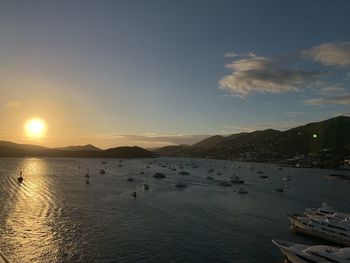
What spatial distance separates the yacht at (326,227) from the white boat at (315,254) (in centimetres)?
1429

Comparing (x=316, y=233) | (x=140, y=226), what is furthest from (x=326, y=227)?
(x=140, y=226)

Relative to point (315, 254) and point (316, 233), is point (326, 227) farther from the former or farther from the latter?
point (315, 254)

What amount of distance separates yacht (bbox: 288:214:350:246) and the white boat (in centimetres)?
1429

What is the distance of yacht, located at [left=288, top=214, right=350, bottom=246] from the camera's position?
52.2 meters

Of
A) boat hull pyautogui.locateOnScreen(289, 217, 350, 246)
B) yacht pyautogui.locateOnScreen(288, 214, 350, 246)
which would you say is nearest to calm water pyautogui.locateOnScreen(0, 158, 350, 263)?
boat hull pyautogui.locateOnScreen(289, 217, 350, 246)

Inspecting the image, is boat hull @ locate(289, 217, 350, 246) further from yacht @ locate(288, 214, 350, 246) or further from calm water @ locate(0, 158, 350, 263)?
calm water @ locate(0, 158, 350, 263)

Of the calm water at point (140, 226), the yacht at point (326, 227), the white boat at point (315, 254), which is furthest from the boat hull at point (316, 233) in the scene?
the white boat at point (315, 254)

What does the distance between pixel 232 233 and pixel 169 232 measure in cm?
1024

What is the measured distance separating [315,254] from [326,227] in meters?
17.9

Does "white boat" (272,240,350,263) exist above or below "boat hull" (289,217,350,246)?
above

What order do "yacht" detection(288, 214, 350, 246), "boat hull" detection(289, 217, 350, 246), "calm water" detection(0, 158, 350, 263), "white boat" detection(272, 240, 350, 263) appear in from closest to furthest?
"white boat" detection(272, 240, 350, 263)
"calm water" detection(0, 158, 350, 263)
"boat hull" detection(289, 217, 350, 246)
"yacht" detection(288, 214, 350, 246)

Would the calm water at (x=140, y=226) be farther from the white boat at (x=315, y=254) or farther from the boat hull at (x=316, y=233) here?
the white boat at (x=315, y=254)

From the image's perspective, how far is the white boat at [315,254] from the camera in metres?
37.2

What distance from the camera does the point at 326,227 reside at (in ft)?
179
